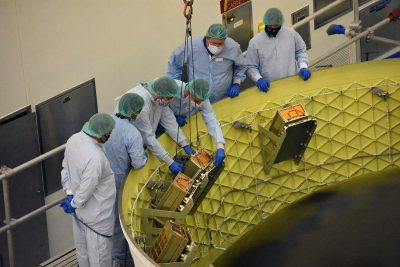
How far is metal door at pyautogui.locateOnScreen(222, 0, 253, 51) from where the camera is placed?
9328 millimetres

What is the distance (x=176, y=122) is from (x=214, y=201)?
109 centimetres

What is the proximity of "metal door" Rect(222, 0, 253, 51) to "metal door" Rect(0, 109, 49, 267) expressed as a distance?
2.49 meters

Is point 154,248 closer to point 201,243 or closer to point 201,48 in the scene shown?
point 201,243

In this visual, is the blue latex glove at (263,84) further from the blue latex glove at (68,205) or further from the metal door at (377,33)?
the metal door at (377,33)

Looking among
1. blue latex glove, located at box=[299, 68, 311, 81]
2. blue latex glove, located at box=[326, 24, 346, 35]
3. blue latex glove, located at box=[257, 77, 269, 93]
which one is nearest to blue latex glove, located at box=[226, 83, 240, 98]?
blue latex glove, located at box=[257, 77, 269, 93]

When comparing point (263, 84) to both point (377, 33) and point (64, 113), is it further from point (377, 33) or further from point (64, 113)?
point (377, 33)

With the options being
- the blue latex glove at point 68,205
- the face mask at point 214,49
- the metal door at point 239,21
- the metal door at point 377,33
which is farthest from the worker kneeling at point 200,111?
the metal door at point 377,33

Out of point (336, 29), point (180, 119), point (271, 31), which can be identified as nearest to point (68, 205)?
point (180, 119)

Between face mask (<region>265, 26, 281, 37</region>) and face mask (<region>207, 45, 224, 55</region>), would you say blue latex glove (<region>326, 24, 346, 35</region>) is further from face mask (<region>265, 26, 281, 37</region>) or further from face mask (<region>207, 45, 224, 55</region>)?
face mask (<region>207, 45, 224, 55</region>)

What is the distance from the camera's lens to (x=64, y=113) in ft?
28.0

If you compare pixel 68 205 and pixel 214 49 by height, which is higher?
pixel 214 49

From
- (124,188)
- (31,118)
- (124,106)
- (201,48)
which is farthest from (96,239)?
(201,48)

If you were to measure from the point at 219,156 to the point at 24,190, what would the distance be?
222 cm

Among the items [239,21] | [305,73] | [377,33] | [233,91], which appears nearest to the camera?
[233,91]
